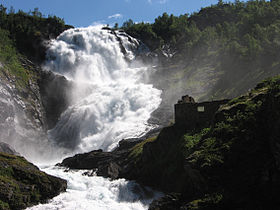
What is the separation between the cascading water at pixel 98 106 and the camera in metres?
22.7

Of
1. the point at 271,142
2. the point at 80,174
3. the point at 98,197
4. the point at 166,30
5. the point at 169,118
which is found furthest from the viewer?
the point at 166,30

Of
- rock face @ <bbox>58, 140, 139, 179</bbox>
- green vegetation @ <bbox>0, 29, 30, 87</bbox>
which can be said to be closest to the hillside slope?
rock face @ <bbox>58, 140, 139, 179</bbox>

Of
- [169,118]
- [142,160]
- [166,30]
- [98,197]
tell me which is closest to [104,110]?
[169,118]

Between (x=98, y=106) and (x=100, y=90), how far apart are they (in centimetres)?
945

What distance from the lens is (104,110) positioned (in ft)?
174

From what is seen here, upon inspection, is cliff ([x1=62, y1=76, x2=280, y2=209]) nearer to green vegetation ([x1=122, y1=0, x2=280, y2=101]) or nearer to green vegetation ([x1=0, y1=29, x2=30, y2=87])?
green vegetation ([x1=122, y1=0, x2=280, y2=101])

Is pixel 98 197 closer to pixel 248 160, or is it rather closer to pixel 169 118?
pixel 248 160

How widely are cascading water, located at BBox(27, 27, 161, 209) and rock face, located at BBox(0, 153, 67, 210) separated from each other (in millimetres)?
929

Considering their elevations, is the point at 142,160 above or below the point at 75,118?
below

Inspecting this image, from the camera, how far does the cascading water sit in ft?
74.3

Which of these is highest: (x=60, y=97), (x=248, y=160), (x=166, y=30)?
(x=166, y=30)

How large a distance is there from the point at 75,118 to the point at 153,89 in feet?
58.3

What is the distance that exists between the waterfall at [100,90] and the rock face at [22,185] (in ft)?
62.9

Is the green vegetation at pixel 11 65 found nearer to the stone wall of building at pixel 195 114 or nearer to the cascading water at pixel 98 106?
the cascading water at pixel 98 106
